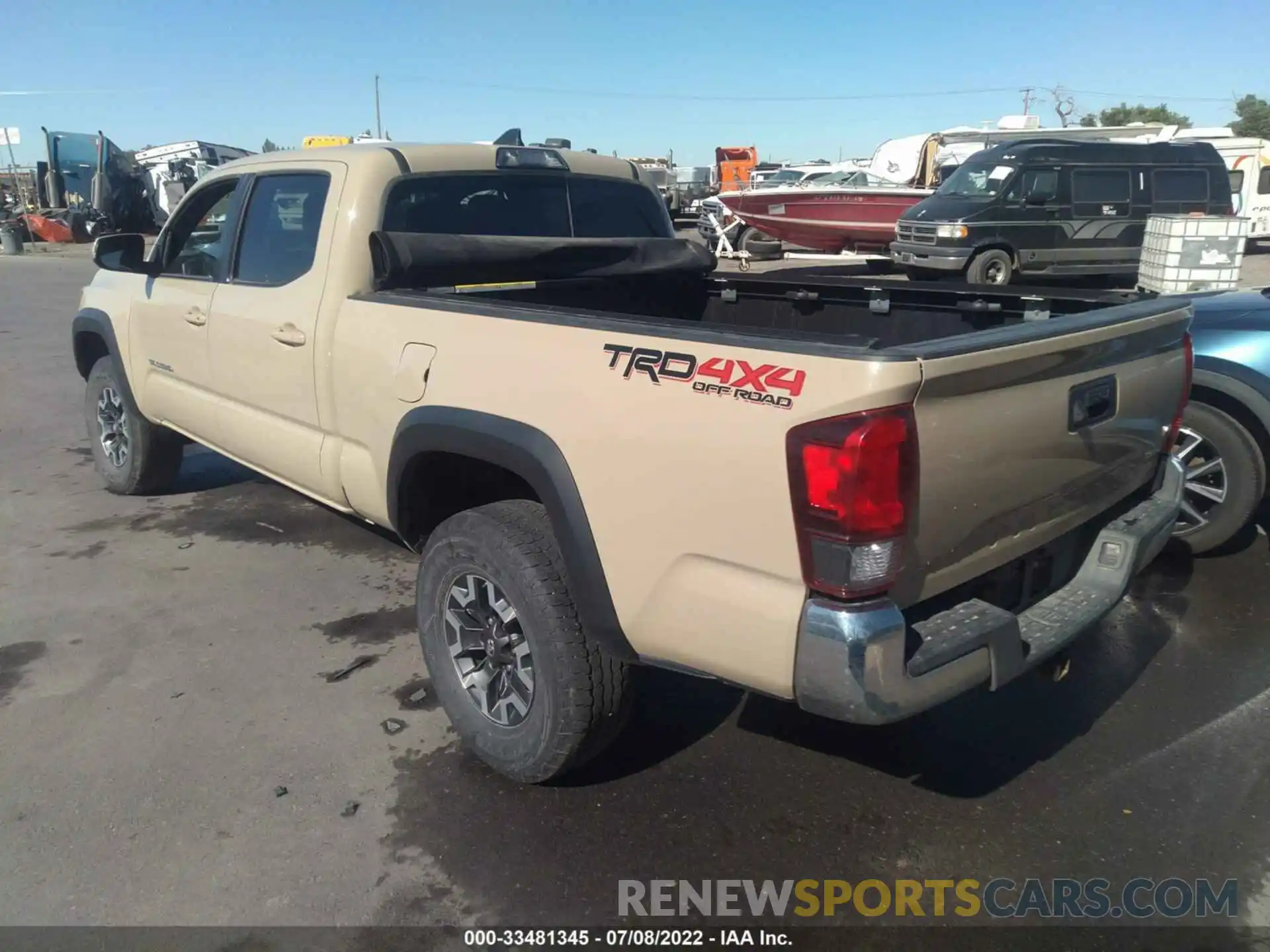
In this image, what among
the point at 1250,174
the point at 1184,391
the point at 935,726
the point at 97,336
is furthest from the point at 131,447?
the point at 1250,174

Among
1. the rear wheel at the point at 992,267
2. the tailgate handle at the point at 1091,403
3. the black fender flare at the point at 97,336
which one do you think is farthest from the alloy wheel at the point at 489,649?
the rear wheel at the point at 992,267

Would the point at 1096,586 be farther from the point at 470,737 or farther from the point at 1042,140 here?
the point at 1042,140

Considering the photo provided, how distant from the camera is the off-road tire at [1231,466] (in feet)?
14.0

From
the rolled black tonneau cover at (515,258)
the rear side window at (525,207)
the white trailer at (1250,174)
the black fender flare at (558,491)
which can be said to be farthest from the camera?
the white trailer at (1250,174)

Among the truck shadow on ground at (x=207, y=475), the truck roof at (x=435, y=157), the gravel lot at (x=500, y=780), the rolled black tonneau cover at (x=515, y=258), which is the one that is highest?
the truck roof at (x=435, y=157)

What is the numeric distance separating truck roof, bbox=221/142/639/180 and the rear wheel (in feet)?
39.1

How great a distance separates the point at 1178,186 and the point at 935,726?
1641 centimetres

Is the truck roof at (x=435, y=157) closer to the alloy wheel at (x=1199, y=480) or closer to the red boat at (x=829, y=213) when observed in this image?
the alloy wheel at (x=1199, y=480)

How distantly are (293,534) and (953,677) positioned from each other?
398 cm

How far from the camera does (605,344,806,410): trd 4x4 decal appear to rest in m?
2.09

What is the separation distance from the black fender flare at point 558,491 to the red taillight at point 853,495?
62cm

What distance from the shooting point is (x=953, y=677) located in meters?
2.26

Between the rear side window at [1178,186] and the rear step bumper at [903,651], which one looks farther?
the rear side window at [1178,186]

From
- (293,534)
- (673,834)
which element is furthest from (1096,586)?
(293,534)
